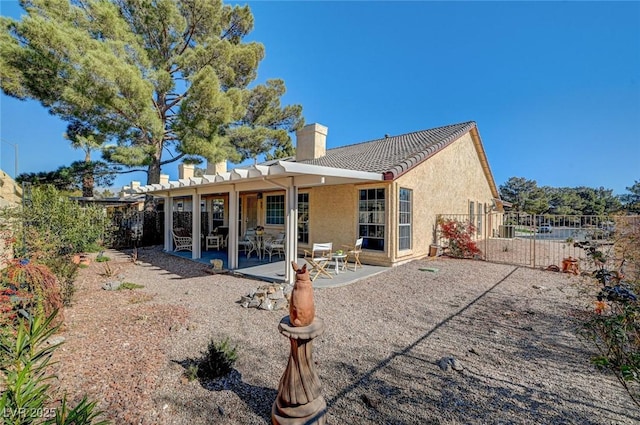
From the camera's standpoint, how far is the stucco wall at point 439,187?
34.5 ft

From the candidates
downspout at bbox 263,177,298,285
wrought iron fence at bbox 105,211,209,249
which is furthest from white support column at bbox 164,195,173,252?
downspout at bbox 263,177,298,285

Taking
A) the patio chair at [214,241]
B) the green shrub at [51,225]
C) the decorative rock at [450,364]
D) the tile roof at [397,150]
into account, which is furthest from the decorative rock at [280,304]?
the patio chair at [214,241]

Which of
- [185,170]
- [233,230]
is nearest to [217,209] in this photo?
[185,170]

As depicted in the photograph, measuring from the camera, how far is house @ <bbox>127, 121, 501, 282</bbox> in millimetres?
7754

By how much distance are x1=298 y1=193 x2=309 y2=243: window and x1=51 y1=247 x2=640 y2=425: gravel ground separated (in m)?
4.99

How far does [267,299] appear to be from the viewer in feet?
19.3

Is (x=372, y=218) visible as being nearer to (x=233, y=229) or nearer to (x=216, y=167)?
(x=233, y=229)

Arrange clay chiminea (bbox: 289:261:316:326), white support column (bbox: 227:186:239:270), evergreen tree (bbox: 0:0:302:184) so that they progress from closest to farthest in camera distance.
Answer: clay chiminea (bbox: 289:261:316:326) → white support column (bbox: 227:186:239:270) → evergreen tree (bbox: 0:0:302:184)

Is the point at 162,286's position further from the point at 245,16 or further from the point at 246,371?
the point at 245,16

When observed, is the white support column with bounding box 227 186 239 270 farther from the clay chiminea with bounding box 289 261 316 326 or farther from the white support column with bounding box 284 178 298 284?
the clay chiminea with bounding box 289 261 316 326

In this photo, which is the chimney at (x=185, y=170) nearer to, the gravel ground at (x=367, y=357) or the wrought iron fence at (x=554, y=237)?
the gravel ground at (x=367, y=357)

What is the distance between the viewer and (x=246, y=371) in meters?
3.52

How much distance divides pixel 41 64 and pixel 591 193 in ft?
223

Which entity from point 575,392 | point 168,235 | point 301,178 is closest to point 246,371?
point 575,392
